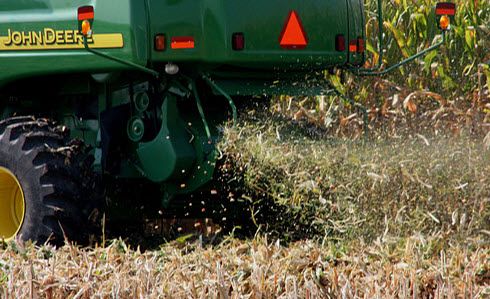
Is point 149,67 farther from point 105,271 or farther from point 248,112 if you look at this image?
point 105,271

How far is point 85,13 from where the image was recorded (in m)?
6.48

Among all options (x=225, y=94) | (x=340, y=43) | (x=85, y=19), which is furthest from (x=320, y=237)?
(x=85, y=19)

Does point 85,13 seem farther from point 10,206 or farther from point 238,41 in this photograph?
point 10,206

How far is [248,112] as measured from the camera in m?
7.10

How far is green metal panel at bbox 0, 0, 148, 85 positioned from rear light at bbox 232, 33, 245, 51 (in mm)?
517

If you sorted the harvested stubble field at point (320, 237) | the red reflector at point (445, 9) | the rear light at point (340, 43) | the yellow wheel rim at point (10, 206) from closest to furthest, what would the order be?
the harvested stubble field at point (320, 237)
the red reflector at point (445, 9)
the yellow wheel rim at point (10, 206)
the rear light at point (340, 43)

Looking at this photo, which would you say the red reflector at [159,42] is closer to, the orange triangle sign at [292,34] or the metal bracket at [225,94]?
the metal bracket at [225,94]

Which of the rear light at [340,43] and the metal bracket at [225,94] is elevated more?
the rear light at [340,43]

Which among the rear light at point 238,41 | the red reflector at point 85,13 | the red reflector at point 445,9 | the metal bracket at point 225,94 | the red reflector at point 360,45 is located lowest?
the metal bracket at point 225,94

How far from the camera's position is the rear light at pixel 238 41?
268 inches

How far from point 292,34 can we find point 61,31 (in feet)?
4.55

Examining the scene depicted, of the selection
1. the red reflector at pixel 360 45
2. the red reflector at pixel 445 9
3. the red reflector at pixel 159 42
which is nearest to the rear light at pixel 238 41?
the red reflector at pixel 159 42

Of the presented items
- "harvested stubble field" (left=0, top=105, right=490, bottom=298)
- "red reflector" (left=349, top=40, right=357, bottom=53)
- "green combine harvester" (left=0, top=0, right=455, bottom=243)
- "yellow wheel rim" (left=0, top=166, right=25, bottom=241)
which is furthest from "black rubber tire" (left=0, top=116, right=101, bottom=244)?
"red reflector" (left=349, top=40, right=357, bottom=53)

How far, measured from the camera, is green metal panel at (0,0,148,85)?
665 cm
